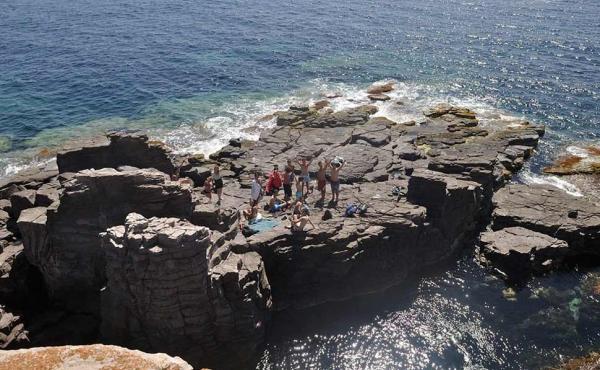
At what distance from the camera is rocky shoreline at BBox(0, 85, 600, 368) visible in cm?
2573

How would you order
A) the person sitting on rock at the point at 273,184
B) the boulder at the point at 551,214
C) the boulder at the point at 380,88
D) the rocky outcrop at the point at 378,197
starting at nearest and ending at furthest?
the rocky outcrop at the point at 378,197, the boulder at the point at 551,214, the person sitting on rock at the point at 273,184, the boulder at the point at 380,88

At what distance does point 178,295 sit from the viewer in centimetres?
2527

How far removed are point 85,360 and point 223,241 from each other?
45.0 ft

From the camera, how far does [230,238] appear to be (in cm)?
2955

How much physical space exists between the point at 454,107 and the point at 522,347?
3586cm

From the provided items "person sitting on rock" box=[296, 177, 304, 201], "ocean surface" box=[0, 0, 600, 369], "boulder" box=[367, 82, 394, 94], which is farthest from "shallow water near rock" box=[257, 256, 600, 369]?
"boulder" box=[367, 82, 394, 94]

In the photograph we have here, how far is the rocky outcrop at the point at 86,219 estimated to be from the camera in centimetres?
2839

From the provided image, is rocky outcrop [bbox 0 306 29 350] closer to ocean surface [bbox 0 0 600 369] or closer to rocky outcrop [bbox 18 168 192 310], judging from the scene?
rocky outcrop [bbox 18 168 192 310]

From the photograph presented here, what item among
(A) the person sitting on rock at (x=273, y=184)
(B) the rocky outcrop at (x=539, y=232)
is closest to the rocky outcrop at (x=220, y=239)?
(B) the rocky outcrop at (x=539, y=232)

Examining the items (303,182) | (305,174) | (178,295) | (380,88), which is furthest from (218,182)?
(380,88)

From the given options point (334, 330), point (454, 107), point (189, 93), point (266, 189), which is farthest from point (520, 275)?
point (189, 93)

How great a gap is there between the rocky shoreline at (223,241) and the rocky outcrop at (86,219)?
0.25ft

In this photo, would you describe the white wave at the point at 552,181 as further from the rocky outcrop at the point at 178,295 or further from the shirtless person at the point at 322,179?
the rocky outcrop at the point at 178,295

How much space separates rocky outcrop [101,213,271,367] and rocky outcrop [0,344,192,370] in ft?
27.5
